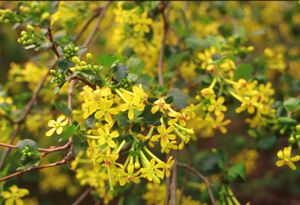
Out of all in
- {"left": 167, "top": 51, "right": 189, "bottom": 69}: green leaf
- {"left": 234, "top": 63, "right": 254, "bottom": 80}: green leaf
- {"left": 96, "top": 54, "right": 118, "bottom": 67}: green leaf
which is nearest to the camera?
{"left": 96, "top": 54, "right": 118, "bottom": 67}: green leaf

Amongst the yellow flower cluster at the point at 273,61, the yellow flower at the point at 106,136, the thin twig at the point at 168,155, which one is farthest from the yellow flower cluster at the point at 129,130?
the yellow flower cluster at the point at 273,61

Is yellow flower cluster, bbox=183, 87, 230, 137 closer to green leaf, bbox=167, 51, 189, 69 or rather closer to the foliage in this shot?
the foliage

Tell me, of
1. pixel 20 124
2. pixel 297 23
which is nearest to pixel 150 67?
pixel 20 124

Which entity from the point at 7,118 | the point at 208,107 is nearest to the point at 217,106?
the point at 208,107

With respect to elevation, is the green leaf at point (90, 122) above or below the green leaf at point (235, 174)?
above

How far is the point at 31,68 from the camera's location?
2186 mm

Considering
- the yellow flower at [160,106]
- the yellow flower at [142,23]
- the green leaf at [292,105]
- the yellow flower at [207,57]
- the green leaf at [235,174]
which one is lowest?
the green leaf at [235,174]

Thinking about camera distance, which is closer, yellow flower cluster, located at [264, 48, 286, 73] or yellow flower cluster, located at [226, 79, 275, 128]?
yellow flower cluster, located at [226, 79, 275, 128]

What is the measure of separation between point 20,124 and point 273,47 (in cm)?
171

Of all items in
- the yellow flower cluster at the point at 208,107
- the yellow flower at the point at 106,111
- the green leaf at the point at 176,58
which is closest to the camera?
the yellow flower at the point at 106,111

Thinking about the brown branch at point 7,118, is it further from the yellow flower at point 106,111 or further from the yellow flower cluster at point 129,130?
the yellow flower at point 106,111

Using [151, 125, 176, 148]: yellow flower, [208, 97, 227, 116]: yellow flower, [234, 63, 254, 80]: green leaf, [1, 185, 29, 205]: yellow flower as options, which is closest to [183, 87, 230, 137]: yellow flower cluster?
[208, 97, 227, 116]: yellow flower

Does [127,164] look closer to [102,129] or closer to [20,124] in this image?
[102,129]

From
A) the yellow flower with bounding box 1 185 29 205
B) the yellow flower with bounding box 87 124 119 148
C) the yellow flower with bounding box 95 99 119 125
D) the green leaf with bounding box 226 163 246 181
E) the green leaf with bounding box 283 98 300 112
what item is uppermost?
the yellow flower with bounding box 95 99 119 125
